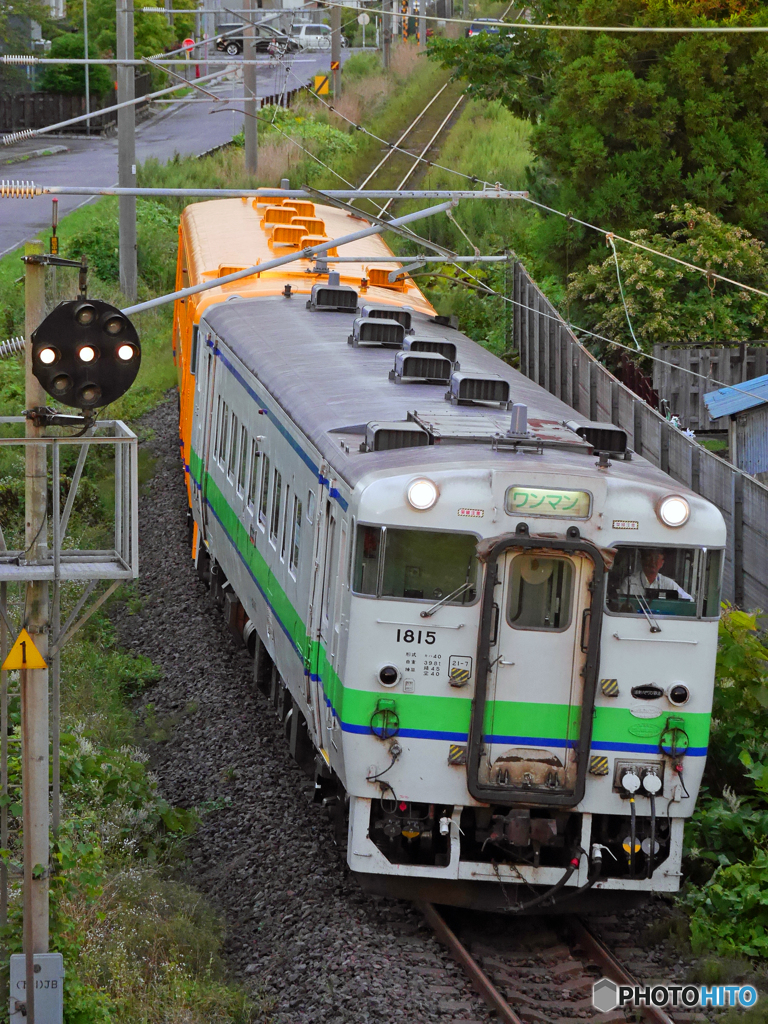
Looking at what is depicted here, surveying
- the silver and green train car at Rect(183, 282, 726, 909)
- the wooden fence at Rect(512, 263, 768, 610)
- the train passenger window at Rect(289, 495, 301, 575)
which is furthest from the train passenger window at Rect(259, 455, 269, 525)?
the wooden fence at Rect(512, 263, 768, 610)

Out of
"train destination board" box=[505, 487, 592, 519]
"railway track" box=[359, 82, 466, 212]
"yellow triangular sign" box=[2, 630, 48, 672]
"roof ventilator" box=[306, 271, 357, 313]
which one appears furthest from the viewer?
"railway track" box=[359, 82, 466, 212]

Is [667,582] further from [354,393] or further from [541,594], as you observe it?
[354,393]

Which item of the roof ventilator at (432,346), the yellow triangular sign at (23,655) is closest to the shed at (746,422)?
the roof ventilator at (432,346)

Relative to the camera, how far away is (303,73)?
5731 cm

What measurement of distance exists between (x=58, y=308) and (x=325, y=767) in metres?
4.24

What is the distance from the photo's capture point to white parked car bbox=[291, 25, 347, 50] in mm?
64812

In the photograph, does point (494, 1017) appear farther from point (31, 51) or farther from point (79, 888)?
point (31, 51)

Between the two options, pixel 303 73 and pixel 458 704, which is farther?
pixel 303 73

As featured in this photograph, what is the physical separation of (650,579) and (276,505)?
3.81 metres

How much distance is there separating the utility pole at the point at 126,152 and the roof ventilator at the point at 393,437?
1523 cm

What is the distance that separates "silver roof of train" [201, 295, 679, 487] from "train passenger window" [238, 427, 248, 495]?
65cm

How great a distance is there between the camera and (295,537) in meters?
10.5

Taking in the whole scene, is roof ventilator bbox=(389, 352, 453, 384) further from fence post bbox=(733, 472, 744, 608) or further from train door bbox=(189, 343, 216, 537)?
train door bbox=(189, 343, 216, 537)

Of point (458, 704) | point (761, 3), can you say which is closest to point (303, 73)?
point (761, 3)
